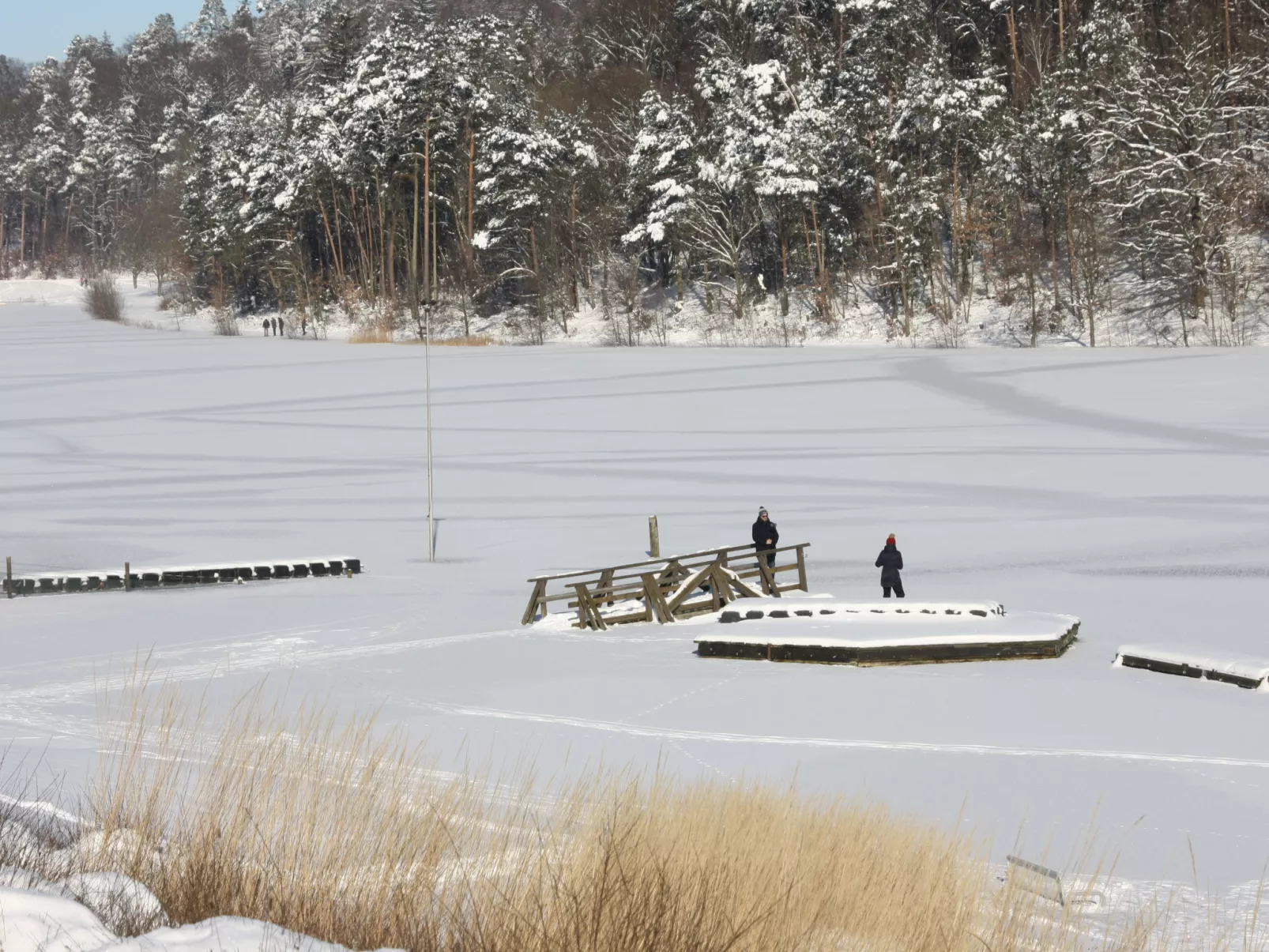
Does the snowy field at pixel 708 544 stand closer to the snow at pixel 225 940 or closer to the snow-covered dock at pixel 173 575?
the snow-covered dock at pixel 173 575

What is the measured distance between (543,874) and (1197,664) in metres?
11.1

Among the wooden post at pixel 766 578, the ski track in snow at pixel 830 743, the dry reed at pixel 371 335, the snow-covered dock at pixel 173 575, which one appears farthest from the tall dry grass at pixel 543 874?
the dry reed at pixel 371 335

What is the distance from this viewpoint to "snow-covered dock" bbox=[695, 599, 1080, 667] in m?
14.7

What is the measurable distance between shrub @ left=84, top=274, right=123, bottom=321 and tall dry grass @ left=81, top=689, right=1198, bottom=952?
8938 centimetres

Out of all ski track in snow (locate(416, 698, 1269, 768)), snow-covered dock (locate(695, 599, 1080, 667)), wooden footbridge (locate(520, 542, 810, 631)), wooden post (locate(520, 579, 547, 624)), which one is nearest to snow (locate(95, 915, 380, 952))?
ski track in snow (locate(416, 698, 1269, 768))

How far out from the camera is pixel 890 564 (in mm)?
18359

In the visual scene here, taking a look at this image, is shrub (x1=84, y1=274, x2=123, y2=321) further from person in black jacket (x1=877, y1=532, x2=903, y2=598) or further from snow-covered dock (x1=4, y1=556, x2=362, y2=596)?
person in black jacket (x1=877, y1=532, x2=903, y2=598)

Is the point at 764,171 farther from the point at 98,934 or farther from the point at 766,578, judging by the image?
the point at 98,934

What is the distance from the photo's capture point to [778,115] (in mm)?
64125

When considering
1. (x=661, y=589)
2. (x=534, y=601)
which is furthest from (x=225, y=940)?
(x=661, y=589)

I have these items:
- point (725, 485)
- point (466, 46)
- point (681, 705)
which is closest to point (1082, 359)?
point (725, 485)

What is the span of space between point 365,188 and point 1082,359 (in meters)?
47.5

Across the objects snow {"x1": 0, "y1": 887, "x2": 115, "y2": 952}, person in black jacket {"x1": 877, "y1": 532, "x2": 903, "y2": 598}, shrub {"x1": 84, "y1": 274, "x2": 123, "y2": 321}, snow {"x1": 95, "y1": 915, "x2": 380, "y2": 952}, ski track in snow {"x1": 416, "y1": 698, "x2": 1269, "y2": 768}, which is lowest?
ski track in snow {"x1": 416, "y1": 698, "x2": 1269, "y2": 768}

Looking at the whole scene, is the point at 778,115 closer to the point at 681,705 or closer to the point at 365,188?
the point at 365,188
